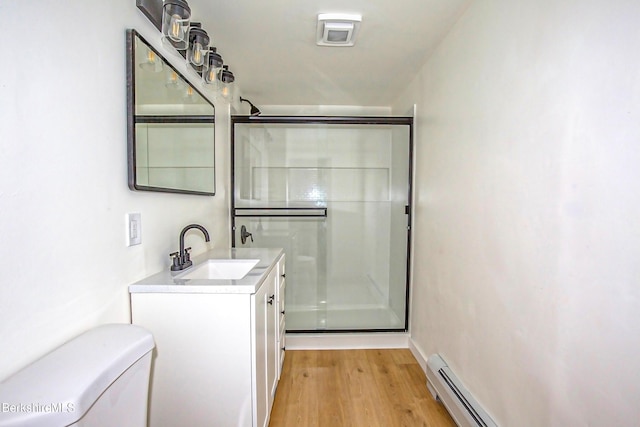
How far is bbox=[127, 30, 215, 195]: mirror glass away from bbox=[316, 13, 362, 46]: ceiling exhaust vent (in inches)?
33.2

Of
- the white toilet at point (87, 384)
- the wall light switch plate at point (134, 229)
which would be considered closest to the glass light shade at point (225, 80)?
the wall light switch plate at point (134, 229)

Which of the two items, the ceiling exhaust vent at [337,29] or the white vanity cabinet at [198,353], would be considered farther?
the ceiling exhaust vent at [337,29]

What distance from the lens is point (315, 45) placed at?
187 cm

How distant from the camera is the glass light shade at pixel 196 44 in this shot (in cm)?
144

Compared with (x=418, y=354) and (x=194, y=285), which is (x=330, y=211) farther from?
(x=194, y=285)

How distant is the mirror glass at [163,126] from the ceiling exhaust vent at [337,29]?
0.84 metres

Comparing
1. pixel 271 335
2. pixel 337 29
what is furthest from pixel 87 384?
pixel 337 29

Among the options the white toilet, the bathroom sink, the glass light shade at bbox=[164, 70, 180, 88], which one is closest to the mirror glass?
the glass light shade at bbox=[164, 70, 180, 88]

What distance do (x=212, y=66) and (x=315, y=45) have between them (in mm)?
685

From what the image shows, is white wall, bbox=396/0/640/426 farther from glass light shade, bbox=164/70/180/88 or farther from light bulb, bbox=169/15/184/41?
glass light shade, bbox=164/70/180/88

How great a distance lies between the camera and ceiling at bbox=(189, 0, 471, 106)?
1.49 metres

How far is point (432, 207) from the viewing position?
1986 mm

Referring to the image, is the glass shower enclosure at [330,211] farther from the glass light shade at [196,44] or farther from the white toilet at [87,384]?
the white toilet at [87,384]

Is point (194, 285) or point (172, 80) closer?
point (194, 285)
